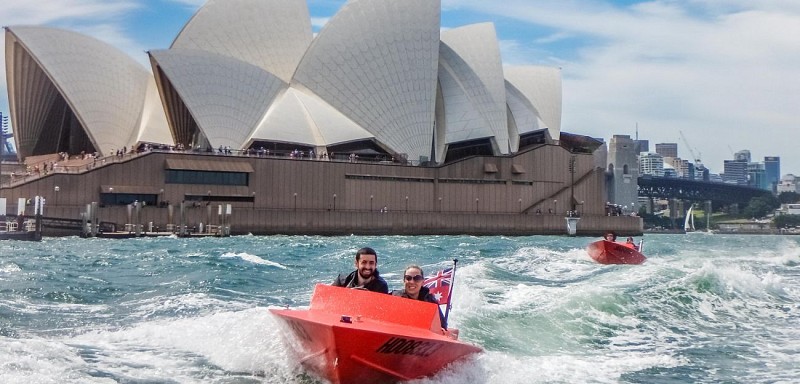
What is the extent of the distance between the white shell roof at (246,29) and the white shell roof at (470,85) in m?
10.4

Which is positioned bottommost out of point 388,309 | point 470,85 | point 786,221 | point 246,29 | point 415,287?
point 388,309

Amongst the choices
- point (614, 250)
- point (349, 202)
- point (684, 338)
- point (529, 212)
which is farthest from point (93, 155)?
point (684, 338)

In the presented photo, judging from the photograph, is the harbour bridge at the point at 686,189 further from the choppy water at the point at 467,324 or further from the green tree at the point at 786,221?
the choppy water at the point at 467,324

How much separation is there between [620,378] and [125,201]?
1678 inches

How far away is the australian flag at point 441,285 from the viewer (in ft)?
34.9

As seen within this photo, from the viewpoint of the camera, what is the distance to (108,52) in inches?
2135

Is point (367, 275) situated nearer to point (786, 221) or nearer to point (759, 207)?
point (786, 221)

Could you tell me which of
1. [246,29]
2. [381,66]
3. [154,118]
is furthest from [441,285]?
[154,118]

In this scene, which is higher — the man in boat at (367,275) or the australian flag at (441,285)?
the man in boat at (367,275)

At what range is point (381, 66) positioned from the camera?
55.3 metres

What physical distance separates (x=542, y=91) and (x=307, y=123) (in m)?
19.8

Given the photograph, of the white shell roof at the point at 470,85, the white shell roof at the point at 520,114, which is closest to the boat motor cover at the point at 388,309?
the white shell roof at the point at 470,85

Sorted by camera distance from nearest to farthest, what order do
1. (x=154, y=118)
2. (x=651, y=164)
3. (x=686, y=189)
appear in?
(x=154, y=118), (x=686, y=189), (x=651, y=164)

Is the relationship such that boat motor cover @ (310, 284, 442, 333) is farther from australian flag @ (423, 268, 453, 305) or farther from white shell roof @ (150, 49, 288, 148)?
white shell roof @ (150, 49, 288, 148)
